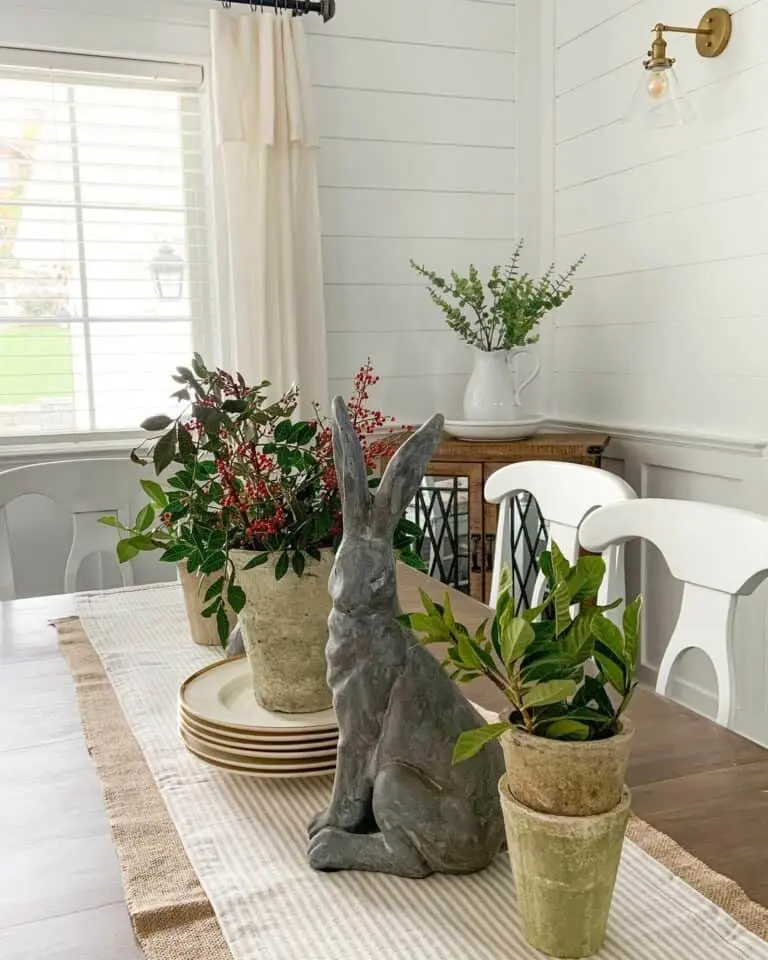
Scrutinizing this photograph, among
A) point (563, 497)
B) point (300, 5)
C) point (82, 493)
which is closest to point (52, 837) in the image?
point (563, 497)

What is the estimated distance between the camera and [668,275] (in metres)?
2.71

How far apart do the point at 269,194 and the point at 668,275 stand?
1.18 m

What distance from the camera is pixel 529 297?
2846mm

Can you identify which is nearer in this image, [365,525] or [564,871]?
[564,871]

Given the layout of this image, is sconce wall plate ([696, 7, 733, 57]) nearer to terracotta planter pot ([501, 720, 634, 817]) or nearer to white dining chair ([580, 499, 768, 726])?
white dining chair ([580, 499, 768, 726])

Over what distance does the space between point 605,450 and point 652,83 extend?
112cm

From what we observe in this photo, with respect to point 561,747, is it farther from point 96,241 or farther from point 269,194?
point 96,241

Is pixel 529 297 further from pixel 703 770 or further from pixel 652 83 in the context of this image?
pixel 703 770

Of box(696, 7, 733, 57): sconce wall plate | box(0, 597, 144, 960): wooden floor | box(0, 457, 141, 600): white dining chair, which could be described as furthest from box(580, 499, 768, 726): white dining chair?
box(696, 7, 733, 57): sconce wall plate

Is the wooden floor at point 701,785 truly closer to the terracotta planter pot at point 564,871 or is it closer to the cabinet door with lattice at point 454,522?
the terracotta planter pot at point 564,871

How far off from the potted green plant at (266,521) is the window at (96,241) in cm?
200

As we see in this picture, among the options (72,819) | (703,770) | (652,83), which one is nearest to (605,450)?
(652,83)

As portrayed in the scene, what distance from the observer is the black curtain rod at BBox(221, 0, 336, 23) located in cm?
273

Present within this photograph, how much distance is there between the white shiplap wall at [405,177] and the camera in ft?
9.84
